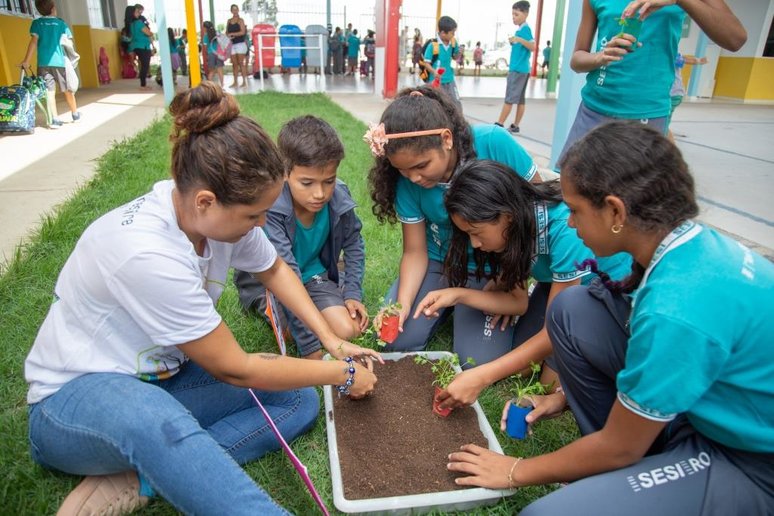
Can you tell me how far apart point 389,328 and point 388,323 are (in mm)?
21

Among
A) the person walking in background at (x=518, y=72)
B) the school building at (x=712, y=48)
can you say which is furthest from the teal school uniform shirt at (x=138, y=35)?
the person walking in background at (x=518, y=72)

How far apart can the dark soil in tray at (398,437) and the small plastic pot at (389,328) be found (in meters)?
0.11

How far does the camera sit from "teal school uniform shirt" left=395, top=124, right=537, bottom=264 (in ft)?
7.45

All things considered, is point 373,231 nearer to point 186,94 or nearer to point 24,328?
point 24,328

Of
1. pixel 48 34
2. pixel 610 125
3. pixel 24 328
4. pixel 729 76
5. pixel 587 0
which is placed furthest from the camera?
pixel 729 76

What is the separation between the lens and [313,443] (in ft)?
6.07

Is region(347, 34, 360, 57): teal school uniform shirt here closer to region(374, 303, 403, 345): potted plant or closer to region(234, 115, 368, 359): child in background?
region(234, 115, 368, 359): child in background

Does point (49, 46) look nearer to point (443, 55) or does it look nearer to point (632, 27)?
point (443, 55)

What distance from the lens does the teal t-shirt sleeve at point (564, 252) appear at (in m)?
1.94

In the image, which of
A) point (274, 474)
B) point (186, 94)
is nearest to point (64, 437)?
point (274, 474)

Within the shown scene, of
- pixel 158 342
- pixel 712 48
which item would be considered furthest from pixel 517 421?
pixel 712 48

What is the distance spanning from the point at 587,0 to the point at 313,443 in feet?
7.25

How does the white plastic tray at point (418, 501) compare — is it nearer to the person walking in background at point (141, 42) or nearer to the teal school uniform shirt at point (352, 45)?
the person walking in background at point (141, 42)

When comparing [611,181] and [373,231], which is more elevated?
[611,181]
